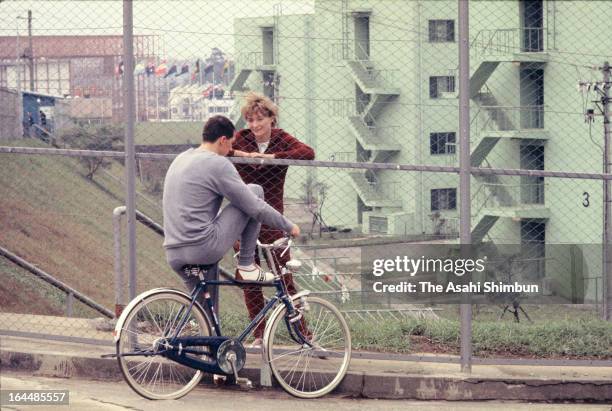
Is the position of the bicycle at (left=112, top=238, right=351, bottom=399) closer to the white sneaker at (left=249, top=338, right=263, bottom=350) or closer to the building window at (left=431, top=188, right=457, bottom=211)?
the white sneaker at (left=249, top=338, right=263, bottom=350)

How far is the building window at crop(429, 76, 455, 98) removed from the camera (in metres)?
17.0

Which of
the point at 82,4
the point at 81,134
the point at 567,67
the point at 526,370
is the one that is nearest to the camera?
the point at 526,370

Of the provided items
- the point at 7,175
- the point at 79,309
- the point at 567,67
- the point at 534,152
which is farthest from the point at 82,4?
the point at 534,152

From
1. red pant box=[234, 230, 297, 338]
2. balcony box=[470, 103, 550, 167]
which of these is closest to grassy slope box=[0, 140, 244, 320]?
balcony box=[470, 103, 550, 167]

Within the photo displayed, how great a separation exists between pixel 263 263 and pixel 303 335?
0.60 m

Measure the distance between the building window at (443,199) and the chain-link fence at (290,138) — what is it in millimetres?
49

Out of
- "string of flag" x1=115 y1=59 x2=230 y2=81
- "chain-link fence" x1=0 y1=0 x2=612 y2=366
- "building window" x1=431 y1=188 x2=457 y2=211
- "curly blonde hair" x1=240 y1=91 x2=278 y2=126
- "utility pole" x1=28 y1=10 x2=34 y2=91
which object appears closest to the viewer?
"curly blonde hair" x1=240 y1=91 x2=278 y2=126

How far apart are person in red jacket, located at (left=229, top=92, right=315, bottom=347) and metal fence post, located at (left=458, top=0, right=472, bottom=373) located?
1.01 metres

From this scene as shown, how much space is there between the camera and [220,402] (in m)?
6.94

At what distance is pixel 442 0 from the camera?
25.2m

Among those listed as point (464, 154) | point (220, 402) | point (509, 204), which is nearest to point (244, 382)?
point (220, 402)

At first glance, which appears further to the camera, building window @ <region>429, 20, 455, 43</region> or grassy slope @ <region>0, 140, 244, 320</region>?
building window @ <region>429, 20, 455, 43</region>

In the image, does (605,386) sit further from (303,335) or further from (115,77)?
(115,77)

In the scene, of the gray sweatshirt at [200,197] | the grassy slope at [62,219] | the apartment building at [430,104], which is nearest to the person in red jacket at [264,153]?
the gray sweatshirt at [200,197]
